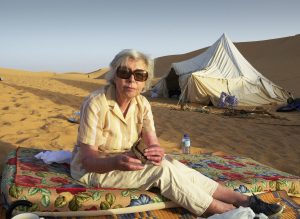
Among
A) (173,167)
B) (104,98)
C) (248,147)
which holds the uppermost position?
(104,98)

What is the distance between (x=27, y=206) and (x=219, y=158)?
2.84 meters

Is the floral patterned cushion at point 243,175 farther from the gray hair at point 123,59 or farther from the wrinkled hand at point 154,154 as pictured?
the gray hair at point 123,59

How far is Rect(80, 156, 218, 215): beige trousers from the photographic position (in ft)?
10.7

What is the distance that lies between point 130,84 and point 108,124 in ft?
1.32

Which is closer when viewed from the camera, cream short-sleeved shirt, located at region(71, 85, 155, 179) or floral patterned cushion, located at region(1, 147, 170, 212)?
floral patterned cushion, located at region(1, 147, 170, 212)

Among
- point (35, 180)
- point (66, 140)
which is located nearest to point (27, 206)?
point (35, 180)

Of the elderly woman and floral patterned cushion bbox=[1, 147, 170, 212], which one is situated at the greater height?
the elderly woman

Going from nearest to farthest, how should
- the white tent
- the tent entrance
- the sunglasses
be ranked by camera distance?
the sunglasses < the white tent < the tent entrance

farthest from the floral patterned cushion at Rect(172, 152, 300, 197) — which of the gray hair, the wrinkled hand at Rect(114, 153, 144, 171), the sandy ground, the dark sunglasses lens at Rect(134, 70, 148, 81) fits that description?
the gray hair

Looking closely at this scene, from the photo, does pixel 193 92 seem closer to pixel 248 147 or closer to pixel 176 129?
pixel 176 129

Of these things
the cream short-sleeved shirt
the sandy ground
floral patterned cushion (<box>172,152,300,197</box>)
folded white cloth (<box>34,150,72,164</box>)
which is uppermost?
the cream short-sleeved shirt

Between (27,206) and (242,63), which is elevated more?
(242,63)

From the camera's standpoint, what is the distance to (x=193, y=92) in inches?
550

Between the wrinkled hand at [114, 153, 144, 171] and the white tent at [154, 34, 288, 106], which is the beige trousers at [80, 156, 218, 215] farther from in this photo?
the white tent at [154, 34, 288, 106]
